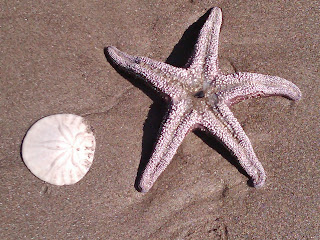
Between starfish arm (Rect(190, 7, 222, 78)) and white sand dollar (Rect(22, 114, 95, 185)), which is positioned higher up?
starfish arm (Rect(190, 7, 222, 78))

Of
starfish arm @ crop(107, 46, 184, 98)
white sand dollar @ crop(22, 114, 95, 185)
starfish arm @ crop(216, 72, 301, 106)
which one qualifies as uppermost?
starfish arm @ crop(216, 72, 301, 106)

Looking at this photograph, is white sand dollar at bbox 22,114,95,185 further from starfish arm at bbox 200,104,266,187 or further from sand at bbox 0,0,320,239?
starfish arm at bbox 200,104,266,187

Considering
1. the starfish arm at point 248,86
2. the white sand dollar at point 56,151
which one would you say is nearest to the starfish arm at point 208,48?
the starfish arm at point 248,86

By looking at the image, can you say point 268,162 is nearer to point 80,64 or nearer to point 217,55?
point 217,55

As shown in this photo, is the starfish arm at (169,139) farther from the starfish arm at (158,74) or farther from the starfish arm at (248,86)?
the starfish arm at (248,86)

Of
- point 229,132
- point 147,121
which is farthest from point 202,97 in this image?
point 147,121

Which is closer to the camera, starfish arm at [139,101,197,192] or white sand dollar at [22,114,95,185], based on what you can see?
starfish arm at [139,101,197,192]

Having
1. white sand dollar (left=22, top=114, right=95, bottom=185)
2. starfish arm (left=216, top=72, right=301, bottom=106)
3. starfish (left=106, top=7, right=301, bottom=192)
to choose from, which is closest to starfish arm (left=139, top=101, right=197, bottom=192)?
starfish (left=106, top=7, right=301, bottom=192)

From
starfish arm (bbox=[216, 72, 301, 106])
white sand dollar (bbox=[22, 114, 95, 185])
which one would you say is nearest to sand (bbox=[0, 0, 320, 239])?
white sand dollar (bbox=[22, 114, 95, 185])
